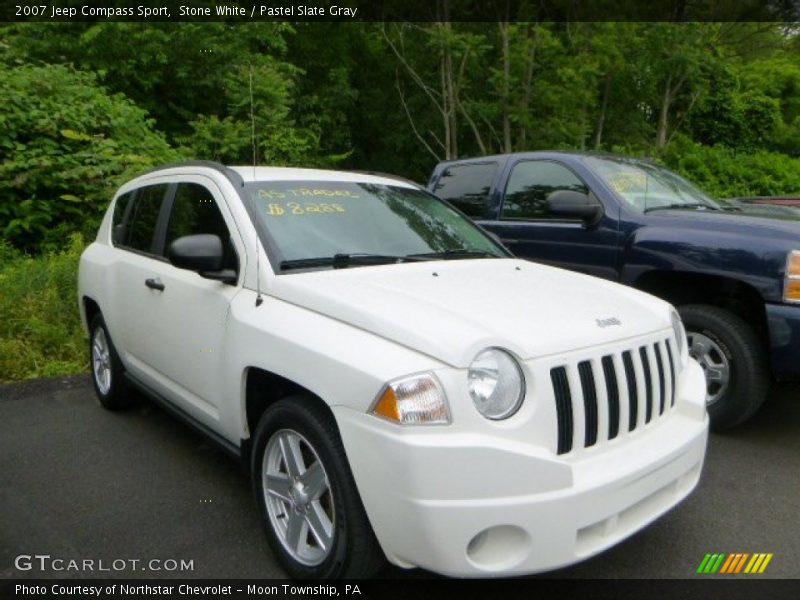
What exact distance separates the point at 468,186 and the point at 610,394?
3.89m

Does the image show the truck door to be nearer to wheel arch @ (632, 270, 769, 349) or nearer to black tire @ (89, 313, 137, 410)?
wheel arch @ (632, 270, 769, 349)

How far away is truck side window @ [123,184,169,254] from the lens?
4.22 meters

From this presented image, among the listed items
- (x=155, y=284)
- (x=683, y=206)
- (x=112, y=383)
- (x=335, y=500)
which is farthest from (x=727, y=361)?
(x=112, y=383)

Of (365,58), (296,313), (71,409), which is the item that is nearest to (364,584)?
(296,313)

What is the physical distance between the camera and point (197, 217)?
3721 mm

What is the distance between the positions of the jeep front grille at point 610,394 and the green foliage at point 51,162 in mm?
7791

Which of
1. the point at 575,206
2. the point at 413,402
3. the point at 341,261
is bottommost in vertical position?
the point at 413,402

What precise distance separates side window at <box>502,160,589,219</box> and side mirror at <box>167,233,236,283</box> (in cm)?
309

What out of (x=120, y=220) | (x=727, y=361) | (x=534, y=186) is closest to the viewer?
(x=727, y=361)

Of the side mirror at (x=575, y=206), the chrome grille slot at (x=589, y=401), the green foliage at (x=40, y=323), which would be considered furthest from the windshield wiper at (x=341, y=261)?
the green foliage at (x=40, y=323)

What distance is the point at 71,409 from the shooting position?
494 cm

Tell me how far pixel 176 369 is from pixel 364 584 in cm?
155

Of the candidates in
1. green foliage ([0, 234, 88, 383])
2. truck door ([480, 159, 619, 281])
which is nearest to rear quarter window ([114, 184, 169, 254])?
green foliage ([0, 234, 88, 383])

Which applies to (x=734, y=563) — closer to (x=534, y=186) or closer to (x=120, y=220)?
(x=534, y=186)
